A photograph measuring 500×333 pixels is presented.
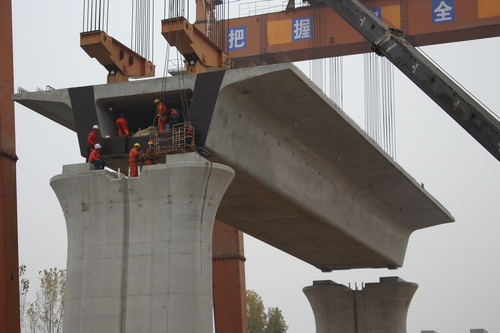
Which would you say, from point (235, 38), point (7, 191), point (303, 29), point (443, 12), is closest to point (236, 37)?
point (235, 38)

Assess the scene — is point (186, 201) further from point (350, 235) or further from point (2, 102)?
point (350, 235)

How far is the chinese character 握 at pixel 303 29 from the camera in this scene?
33750mm

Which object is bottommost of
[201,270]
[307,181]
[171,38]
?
[201,270]

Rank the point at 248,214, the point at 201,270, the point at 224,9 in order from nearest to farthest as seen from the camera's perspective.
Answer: the point at 201,270 < the point at 248,214 < the point at 224,9

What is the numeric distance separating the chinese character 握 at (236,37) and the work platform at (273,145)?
1061 centimetres

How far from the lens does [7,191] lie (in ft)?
81.8

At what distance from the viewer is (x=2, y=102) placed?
2566cm

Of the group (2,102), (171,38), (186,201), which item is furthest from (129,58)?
(186,201)

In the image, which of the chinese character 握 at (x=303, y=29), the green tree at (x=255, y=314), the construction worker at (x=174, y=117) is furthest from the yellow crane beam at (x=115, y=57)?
the green tree at (x=255, y=314)

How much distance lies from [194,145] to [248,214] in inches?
324

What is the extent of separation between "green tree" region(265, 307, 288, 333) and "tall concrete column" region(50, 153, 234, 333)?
3338 inches

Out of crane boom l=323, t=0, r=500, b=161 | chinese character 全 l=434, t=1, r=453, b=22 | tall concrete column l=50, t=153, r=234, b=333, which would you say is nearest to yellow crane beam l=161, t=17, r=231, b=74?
tall concrete column l=50, t=153, r=234, b=333

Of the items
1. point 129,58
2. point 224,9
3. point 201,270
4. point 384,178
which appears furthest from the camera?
point 224,9

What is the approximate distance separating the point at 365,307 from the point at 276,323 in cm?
6390
